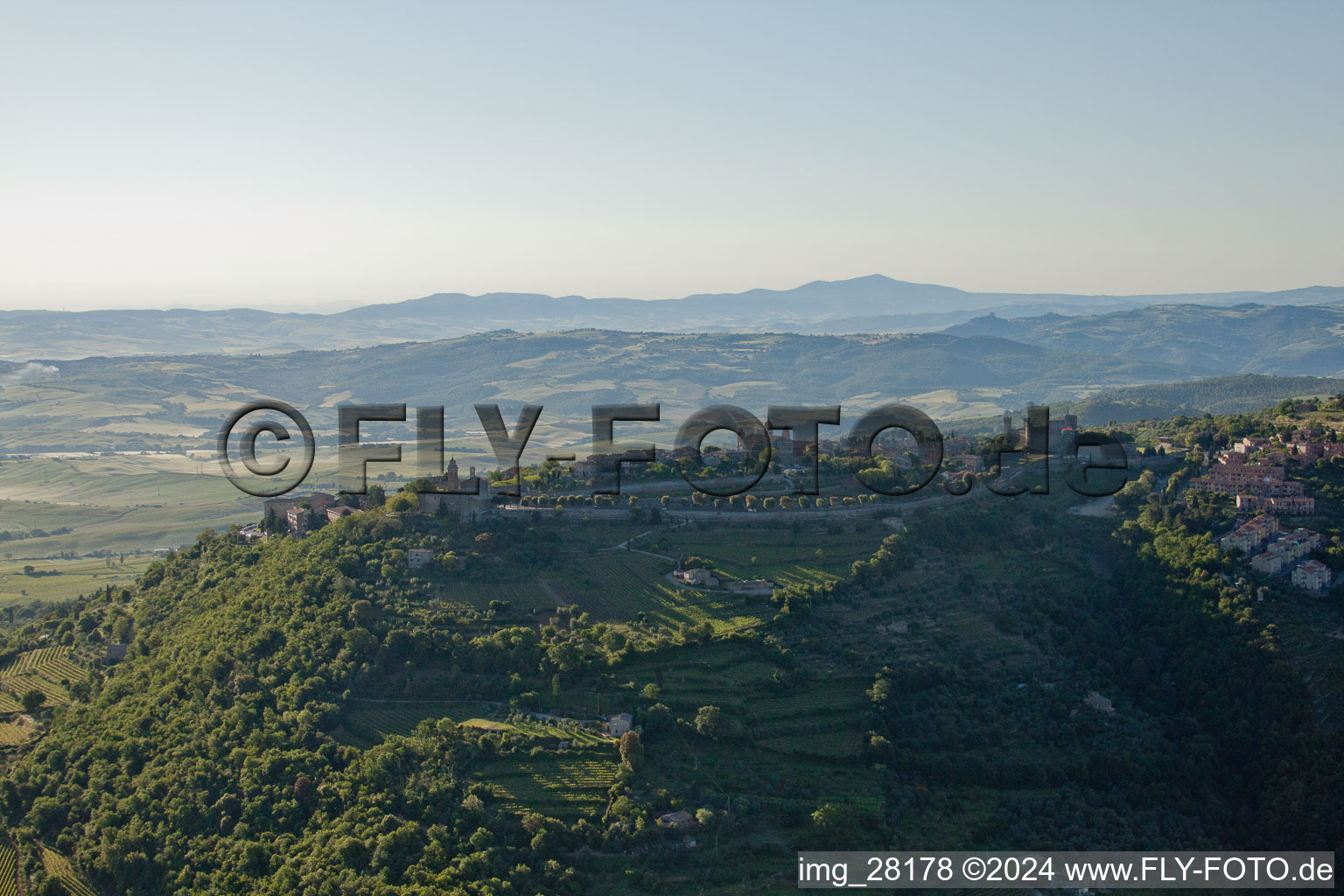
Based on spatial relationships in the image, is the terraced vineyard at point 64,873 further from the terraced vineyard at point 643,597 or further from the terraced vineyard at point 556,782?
the terraced vineyard at point 643,597

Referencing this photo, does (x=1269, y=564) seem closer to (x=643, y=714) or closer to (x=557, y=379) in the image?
(x=643, y=714)

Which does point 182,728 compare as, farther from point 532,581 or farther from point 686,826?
point 686,826

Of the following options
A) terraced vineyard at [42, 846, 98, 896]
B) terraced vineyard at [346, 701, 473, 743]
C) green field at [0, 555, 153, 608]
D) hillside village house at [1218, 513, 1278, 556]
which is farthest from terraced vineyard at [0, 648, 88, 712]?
hillside village house at [1218, 513, 1278, 556]

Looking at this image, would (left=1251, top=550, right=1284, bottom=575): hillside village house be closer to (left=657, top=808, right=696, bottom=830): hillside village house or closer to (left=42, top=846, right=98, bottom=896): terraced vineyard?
(left=657, top=808, right=696, bottom=830): hillside village house

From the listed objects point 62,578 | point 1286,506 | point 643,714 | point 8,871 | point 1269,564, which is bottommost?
point 8,871

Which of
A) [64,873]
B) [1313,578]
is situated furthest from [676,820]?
[1313,578]
